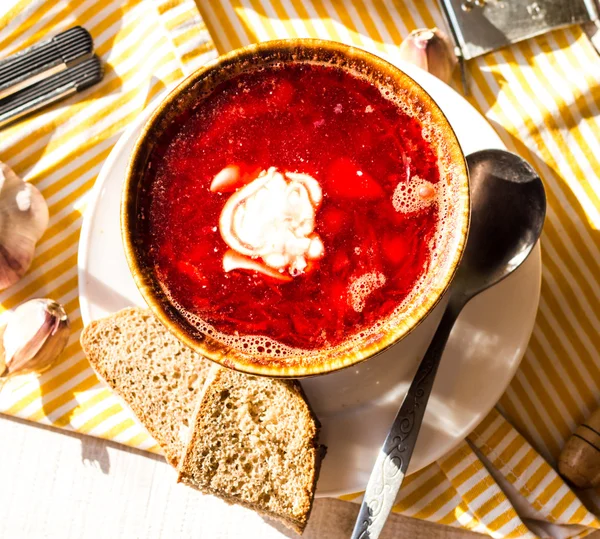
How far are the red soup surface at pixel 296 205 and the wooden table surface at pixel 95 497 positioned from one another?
0.69m

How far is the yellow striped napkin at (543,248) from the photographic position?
173 cm

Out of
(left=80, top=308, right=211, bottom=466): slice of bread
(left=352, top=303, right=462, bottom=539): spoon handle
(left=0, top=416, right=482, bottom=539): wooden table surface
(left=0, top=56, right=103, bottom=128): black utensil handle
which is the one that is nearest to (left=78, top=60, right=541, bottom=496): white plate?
(left=352, top=303, right=462, bottom=539): spoon handle

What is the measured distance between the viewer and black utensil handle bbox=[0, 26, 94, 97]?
1781 millimetres

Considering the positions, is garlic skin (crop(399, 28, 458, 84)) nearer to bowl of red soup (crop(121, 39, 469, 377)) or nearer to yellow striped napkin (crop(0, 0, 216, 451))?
bowl of red soup (crop(121, 39, 469, 377))

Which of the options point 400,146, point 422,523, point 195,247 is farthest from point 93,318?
point 422,523

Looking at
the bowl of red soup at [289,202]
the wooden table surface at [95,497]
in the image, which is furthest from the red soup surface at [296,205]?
the wooden table surface at [95,497]

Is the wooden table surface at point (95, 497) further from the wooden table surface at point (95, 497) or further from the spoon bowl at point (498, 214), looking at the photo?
the spoon bowl at point (498, 214)

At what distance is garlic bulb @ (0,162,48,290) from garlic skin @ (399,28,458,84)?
1.01 metres

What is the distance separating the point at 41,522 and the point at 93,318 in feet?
2.15

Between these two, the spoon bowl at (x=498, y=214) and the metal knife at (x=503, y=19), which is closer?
the spoon bowl at (x=498, y=214)

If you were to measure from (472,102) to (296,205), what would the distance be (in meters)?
0.70

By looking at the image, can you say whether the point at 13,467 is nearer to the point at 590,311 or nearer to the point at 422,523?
the point at 422,523

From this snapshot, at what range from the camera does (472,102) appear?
71.4 inches

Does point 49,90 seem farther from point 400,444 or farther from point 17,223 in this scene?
point 400,444
